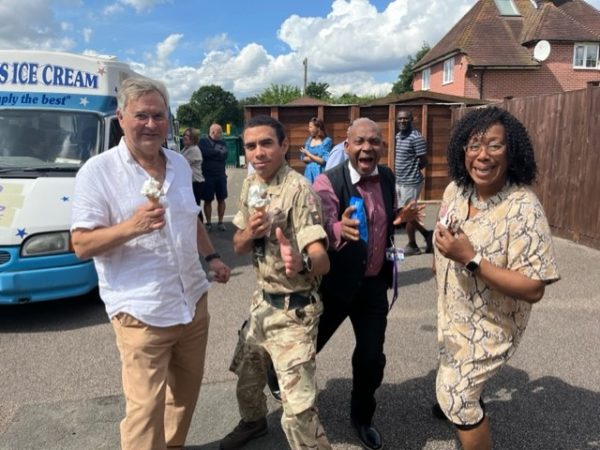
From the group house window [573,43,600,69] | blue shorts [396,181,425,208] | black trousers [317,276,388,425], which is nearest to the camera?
black trousers [317,276,388,425]

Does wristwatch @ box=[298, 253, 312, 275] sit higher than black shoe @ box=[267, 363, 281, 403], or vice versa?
wristwatch @ box=[298, 253, 312, 275]

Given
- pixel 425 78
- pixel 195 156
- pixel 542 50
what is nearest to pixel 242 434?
pixel 195 156

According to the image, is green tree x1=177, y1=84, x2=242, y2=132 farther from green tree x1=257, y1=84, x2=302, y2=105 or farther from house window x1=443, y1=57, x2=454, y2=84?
house window x1=443, y1=57, x2=454, y2=84

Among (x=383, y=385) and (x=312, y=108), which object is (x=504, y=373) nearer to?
(x=383, y=385)

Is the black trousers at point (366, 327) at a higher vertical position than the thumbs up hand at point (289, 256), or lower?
lower

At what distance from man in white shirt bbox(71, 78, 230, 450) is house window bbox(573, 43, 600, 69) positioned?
32.7 meters

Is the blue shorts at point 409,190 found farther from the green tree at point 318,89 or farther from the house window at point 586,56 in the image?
the green tree at point 318,89

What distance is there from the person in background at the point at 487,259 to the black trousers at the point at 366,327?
22.4 inches

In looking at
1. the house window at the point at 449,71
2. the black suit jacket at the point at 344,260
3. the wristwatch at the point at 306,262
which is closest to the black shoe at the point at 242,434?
the black suit jacket at the point at 344,260

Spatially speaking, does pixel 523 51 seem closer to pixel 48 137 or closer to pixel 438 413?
pixel 48 137

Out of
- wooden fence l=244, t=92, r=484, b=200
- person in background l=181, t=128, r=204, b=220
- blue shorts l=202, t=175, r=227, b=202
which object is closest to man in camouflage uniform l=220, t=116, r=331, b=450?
person in background l=181, t=128, r=204, b=220

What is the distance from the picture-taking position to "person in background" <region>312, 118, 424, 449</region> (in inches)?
112

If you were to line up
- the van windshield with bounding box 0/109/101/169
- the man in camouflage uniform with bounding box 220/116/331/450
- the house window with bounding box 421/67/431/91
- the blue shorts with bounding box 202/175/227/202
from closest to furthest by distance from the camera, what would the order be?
the man in camouflage uniform with bounding box 220/116/331/450
the van windshield with bounding box 0/109/101/169
the blue shorts with bounding box 202/175/227/202
the house window with bounding box 421/67/431/91

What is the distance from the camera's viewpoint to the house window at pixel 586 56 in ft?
94.4
